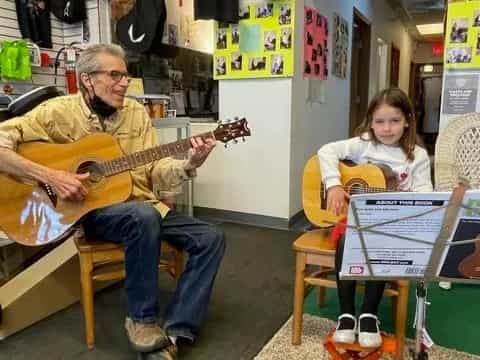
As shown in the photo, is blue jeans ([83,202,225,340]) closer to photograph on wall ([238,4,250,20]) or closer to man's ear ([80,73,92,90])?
man's ear ([80,73,92,90])

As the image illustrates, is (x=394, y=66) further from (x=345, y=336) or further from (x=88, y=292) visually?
(x=88, y=292)

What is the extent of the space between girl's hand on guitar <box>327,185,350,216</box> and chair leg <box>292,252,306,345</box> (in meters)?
0.20

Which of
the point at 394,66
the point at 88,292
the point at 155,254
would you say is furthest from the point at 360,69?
the point at 88,292

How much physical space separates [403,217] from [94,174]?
3.55 feet

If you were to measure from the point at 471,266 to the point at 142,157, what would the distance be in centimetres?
112

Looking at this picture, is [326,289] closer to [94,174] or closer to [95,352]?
[95,352]

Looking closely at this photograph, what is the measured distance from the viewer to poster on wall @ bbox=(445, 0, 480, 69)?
211cm

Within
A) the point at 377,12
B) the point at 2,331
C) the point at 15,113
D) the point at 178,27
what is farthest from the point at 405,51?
the point at 2,331

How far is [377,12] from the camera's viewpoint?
5539 mm

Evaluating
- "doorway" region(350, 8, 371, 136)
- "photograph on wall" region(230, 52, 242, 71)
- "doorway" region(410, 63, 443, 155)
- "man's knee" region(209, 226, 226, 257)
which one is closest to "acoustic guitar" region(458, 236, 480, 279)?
"man's knee" region(209, 226, 226, 257)

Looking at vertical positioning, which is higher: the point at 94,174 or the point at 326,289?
the point at 94,174

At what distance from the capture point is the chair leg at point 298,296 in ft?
4.97

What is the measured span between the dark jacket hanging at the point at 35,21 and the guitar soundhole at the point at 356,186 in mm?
2536

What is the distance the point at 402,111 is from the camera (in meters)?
1.63
